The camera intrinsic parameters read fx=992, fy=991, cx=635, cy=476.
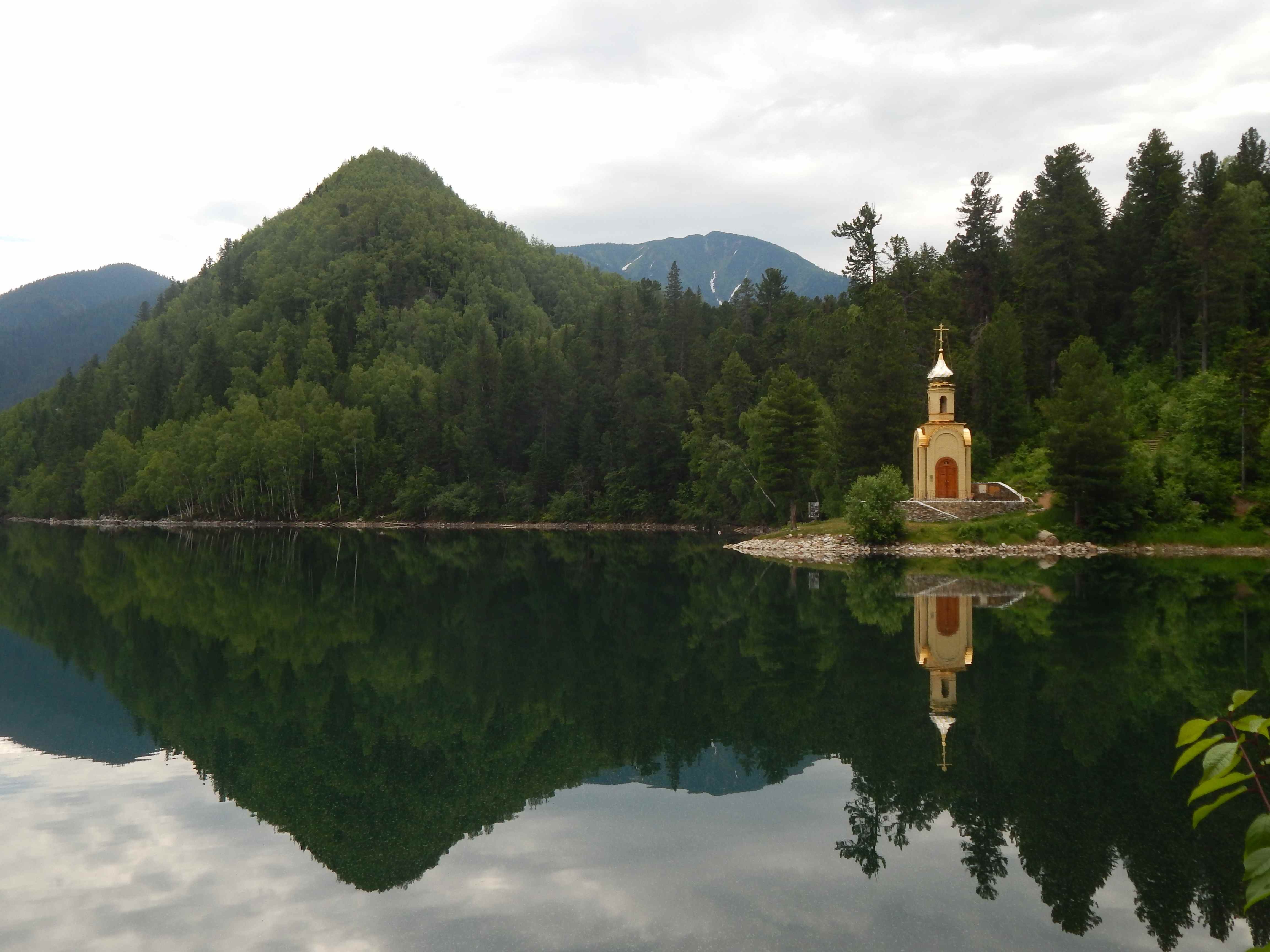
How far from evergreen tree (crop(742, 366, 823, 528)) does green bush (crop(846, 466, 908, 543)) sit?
1079cm

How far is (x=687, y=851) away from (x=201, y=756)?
9720 mm

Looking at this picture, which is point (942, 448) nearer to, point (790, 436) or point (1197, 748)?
point (790, 436)

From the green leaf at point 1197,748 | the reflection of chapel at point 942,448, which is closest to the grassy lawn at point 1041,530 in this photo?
the reflection of chapel at point 942,448

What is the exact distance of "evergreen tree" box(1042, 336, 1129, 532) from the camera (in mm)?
51375

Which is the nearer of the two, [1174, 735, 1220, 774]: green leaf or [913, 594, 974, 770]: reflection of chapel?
[1174, 735, 1220, 774]: green leaf

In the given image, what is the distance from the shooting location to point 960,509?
54531mm

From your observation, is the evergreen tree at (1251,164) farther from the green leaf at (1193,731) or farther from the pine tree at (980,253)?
the green leaf at (1193,731)

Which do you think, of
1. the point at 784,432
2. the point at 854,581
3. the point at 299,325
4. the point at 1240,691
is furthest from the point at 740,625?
the point at 299,325

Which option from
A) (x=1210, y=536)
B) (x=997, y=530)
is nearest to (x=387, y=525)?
(x=997, y=530)

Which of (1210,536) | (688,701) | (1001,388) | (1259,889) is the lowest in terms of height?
(688,701)

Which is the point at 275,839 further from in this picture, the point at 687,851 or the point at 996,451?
the point at 996,451

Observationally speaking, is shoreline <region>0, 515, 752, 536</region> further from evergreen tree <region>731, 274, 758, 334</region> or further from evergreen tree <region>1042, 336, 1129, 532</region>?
evergreen tree <region>1042, 336, 1129, 532</region>

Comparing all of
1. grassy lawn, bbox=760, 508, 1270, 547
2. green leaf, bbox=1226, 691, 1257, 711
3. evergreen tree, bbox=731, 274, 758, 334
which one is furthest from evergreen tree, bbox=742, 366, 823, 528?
green leaf, bbox=1226, 691, 1257, 711

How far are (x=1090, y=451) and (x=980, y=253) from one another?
32.0 meters
